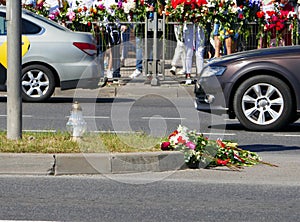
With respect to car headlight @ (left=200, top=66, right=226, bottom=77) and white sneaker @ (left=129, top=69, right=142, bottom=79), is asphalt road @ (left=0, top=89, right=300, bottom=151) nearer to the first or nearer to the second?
car headlight @ (left=200, top=66, right=226, bottom=77)

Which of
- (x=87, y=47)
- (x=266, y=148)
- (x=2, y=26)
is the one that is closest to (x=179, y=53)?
(x=87, y=47)

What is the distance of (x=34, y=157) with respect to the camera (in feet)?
29.3

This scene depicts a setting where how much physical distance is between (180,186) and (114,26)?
11.7 metres

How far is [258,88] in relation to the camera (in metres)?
12.6

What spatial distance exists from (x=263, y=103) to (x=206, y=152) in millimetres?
3382

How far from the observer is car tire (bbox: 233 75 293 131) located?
1249cm

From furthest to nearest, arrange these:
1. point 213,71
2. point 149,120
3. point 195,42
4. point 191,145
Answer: point 195,42 → point 149,120 → point 213,71 → point 191,145

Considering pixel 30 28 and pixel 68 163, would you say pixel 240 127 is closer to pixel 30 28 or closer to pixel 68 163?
pixel 68 163

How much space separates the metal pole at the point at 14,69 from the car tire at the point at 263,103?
12.5 ft

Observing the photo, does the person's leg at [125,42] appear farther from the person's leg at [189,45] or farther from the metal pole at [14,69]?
the metal pole at [14,69]

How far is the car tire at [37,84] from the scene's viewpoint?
1653 cm

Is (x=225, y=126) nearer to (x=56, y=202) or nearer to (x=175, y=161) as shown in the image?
(x=175, y=161)

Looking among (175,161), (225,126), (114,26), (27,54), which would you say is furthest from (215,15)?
(175,161)

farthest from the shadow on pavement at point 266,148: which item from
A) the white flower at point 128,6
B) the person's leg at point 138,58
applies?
the white flower at point 128,6
